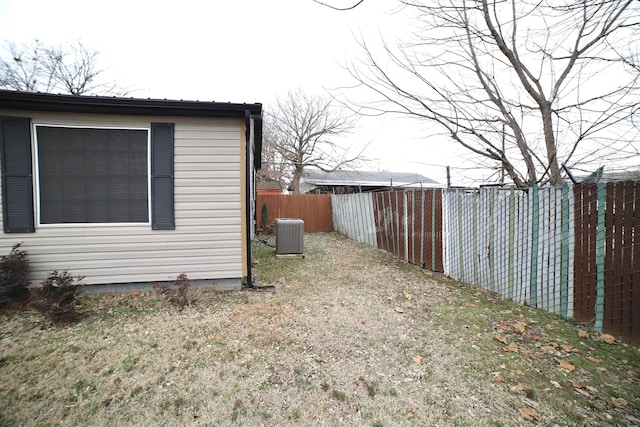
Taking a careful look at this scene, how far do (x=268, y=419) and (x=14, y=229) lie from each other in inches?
172

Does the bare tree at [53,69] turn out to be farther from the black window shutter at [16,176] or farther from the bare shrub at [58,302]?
the bare shrub at [58,302]

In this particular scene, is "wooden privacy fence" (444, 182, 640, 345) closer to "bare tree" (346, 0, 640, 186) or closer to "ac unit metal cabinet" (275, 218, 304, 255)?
"bare tree" (346, 0, 640, 186)

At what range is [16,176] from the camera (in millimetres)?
3842

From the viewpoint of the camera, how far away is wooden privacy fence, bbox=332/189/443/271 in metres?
5.71

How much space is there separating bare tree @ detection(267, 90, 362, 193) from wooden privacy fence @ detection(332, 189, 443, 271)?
27.1 ft

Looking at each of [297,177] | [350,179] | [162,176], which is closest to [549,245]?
[162,176]

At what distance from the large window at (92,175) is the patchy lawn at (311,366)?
1243mm

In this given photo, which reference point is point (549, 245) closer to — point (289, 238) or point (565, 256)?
point (565, 256)

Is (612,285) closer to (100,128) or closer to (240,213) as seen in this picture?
(240,213)

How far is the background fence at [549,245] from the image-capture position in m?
2.83

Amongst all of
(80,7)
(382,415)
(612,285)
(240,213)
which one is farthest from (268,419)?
(80,7)

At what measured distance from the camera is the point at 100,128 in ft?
13.3

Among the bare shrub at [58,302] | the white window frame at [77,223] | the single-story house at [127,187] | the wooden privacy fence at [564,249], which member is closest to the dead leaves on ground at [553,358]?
the wooden privacy fence at [564,249]

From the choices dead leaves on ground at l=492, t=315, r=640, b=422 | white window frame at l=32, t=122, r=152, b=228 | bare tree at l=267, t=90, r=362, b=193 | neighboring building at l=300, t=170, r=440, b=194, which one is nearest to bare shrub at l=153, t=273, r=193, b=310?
white window frame at l=32, t=122, r=152, b=228
